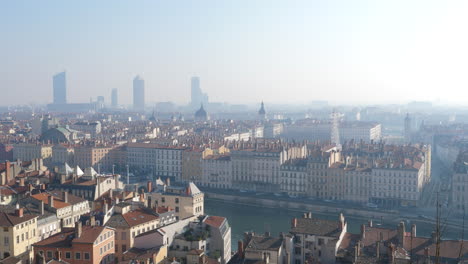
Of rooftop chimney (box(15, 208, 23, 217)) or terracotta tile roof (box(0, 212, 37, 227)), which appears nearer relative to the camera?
terracotta tile roof (box(0, 212, 37, 227))

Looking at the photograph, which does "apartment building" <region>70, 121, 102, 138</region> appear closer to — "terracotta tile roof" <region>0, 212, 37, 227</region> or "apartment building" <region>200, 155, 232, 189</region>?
"apartment building" <region>200, 155, 232, 189</region>

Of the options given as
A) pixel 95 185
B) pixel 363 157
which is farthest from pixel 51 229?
pixel 363 157

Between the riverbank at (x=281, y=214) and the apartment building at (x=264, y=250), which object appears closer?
the apartment building at (x=264, y=250)

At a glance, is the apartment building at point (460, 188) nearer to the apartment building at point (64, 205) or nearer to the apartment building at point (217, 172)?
the apartment building at point (217, 172)

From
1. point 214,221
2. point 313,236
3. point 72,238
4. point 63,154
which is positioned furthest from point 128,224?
point 63,154

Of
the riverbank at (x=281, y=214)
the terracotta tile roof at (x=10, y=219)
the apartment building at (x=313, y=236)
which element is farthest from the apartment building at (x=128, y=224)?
the riverbank at (x=281, y=214)

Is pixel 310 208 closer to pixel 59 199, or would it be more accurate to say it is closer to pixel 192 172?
pixel 192 172

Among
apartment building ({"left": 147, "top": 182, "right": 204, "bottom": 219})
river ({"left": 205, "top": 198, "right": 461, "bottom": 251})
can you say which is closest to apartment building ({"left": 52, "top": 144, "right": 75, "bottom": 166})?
river ({"left": 205, "top": 198, "right": 461, "bottom": 251})
